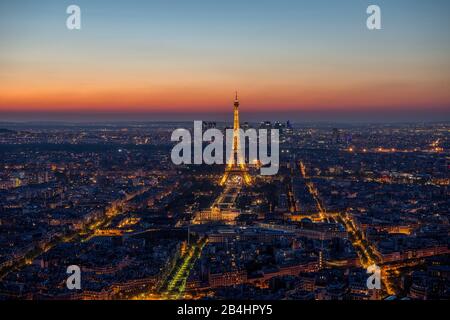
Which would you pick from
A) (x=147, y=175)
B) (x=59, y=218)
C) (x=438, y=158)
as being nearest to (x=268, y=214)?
(x=59, y=218)

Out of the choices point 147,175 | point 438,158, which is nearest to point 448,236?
point 147,175

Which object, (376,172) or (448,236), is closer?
(448,236)

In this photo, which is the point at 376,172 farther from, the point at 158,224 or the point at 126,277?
the point at 126,277
